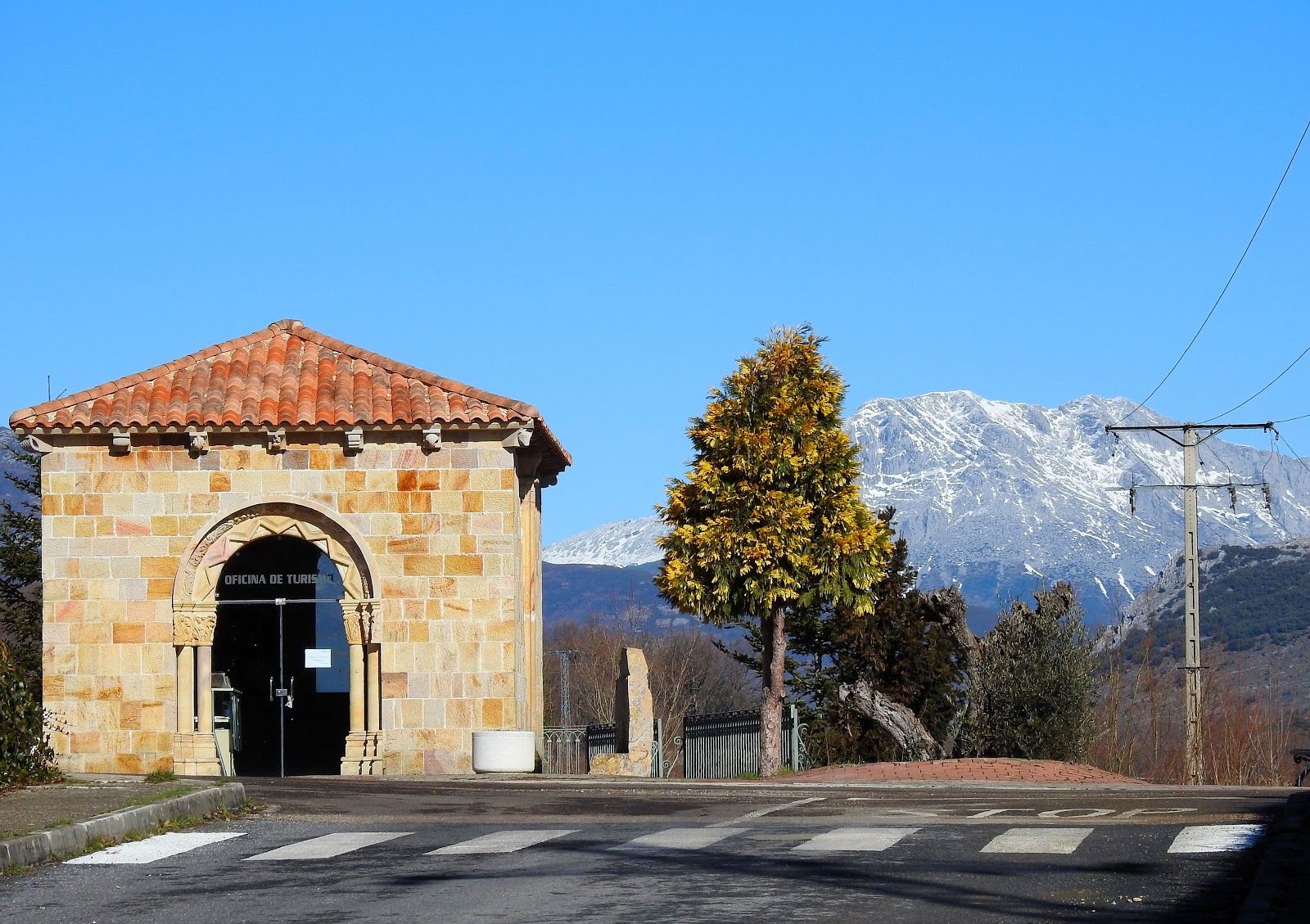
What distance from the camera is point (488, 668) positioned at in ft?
83.5

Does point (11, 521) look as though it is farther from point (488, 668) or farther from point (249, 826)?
point (249, 826)

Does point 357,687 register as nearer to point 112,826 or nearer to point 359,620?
point 359,620

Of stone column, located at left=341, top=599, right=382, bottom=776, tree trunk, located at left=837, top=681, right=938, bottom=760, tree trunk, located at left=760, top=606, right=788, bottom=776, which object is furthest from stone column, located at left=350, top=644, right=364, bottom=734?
tree trunk, located at left=837, top=681, right=938, bottom=760

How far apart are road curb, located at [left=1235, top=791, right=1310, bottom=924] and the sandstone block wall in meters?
14.1

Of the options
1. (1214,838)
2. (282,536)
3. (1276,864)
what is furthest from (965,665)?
(1276,864)

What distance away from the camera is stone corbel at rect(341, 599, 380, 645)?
25562mm

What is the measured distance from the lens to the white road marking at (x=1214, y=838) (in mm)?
11180

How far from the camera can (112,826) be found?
504 inches

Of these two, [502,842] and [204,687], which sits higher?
[204,687]

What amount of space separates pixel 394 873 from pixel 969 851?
137 inches

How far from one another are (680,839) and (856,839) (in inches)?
46.4

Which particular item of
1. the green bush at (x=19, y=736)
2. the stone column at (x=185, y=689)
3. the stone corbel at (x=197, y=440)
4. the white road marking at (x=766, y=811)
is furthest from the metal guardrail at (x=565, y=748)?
the white road marking at (x=766, y=811)

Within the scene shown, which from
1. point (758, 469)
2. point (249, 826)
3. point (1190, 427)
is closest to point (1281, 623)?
point (1190, 427)

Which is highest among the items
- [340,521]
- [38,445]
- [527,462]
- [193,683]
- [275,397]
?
[275,397]
